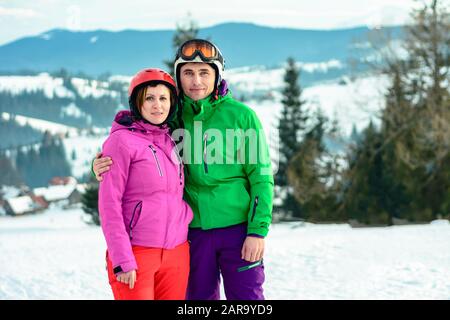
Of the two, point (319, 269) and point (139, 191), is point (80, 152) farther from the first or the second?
point (139, 191)

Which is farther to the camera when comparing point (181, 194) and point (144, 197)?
point (181, 194)

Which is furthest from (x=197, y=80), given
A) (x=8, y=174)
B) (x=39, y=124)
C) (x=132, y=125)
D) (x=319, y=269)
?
(x=39, y=124)

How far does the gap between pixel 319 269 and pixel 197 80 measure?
171 inches

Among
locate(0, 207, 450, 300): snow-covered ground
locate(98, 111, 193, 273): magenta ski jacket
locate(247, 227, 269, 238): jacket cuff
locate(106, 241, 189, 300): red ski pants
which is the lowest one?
locate(0, 207, 450, 300): snow-covered ground

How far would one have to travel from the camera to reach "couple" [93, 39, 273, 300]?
8.70 ft

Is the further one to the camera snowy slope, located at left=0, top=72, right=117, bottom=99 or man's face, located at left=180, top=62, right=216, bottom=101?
snowy slope, located at left=0, top=72, right=117, bottom=99

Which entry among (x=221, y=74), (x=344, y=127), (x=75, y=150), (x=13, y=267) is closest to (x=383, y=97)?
(x=344, y=127)

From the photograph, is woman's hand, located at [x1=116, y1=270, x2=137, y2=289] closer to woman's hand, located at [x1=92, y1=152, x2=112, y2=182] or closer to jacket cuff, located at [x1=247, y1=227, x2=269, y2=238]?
woman's hand, located at [x1=92, y1=152, x2=112, y2=182]

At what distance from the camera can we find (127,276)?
261 centimetres

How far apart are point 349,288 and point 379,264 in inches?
44.9

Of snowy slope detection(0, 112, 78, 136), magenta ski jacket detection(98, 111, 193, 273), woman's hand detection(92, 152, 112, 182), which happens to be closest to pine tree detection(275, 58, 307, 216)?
magenta ski jacket detection(98, 111, 193, 273)

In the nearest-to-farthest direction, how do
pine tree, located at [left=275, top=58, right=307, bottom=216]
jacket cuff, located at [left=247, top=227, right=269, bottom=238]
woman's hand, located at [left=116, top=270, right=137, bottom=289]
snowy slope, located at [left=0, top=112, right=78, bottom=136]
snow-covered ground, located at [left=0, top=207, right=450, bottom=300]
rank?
woman's hand, located at [left=116, top=270, right=137, bottom=289]
jacket cuff, located at [left=247, top=227, right=269, bottom=238]
snow-covered ground, located at [left=0, top=207, right=450, bottom=300]
pine tree, located at [left=275, top=58, right=307, bottom=216]
snowy slope, located at [left=0, top=112, right=78, bottom=136]

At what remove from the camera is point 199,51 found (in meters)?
2.86

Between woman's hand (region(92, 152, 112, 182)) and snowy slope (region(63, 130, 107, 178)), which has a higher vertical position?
woman's hand (region(92, 152, 112, 182))
